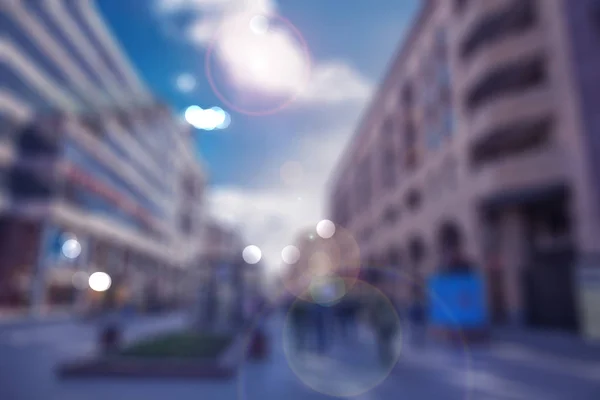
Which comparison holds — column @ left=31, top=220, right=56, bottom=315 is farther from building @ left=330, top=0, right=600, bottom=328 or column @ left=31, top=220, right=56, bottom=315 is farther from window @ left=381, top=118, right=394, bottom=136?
window @ left=381, top=118, right=394, bottom=136

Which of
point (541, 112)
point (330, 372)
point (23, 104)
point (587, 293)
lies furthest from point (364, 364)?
point (23, 104)

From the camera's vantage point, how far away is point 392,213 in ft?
144

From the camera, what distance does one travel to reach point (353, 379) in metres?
8.81

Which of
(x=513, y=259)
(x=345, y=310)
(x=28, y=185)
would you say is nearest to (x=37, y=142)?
(x=28, y=185)

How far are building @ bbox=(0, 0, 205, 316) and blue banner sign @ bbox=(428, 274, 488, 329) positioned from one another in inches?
418

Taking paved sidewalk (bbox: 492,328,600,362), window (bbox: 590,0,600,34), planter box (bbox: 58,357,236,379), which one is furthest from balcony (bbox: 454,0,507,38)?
planter box (bbox: 58,357,236,379)

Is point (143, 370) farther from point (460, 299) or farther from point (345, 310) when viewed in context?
point (460, 299)

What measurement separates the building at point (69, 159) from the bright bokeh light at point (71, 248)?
0.55m

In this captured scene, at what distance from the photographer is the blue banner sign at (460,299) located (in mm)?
13469

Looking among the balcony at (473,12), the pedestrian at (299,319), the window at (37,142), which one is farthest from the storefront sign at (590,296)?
the window at (37,142)

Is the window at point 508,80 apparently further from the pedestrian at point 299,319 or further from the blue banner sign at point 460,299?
the pedestrian at point 299,319

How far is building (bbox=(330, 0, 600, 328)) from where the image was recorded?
19.6 metres

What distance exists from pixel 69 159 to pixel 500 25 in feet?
110

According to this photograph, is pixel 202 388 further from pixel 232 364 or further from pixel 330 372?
pixel 330 372
